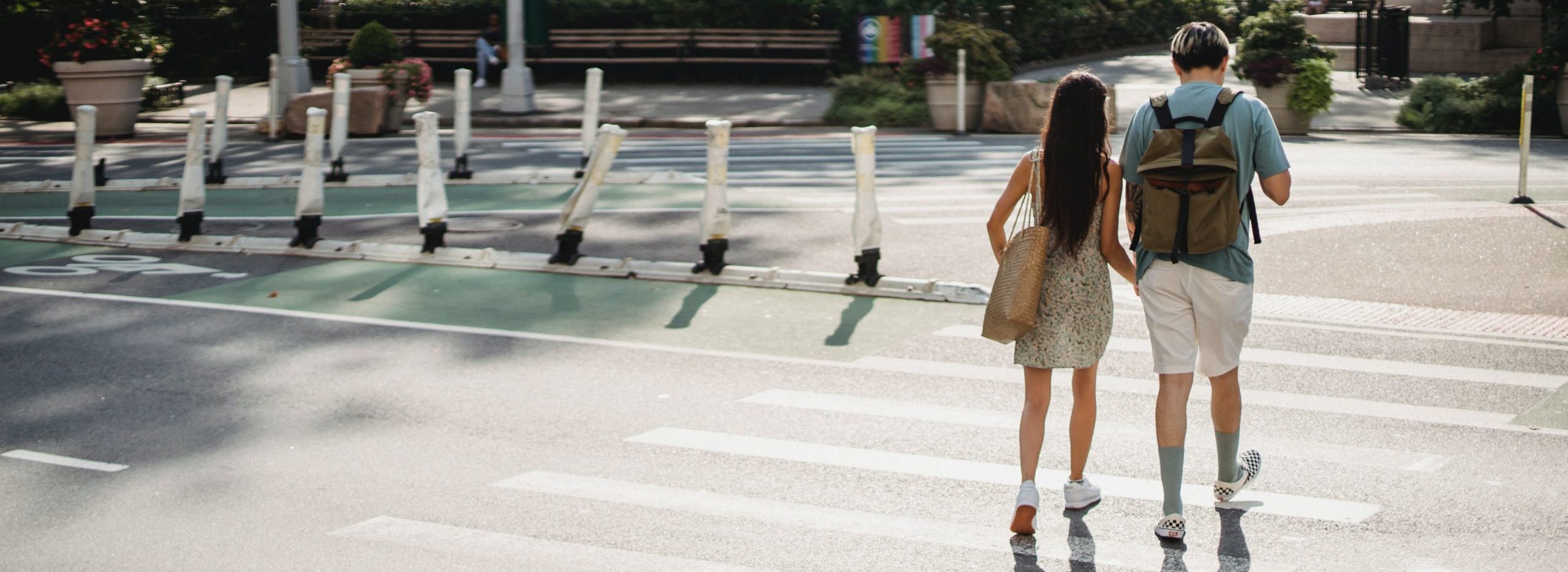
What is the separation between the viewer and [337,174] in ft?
54.6

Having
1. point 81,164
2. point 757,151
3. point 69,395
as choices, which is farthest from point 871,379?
point 757,151

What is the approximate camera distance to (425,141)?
11.7 metres

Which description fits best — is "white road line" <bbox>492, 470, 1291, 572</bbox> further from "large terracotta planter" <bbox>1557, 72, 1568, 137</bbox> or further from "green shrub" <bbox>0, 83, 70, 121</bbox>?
"green shrub" <bbox>0, 83, 70, 121</bbox>

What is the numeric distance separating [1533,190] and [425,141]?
10.3m

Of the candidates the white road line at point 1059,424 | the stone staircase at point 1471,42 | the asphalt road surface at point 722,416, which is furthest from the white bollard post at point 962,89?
the white road line at point 1059,424

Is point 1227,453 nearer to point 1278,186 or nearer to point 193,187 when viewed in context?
point 1278,186

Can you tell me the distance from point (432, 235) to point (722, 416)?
5.22m

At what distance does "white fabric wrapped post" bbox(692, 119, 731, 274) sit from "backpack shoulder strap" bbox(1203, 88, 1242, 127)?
575cm

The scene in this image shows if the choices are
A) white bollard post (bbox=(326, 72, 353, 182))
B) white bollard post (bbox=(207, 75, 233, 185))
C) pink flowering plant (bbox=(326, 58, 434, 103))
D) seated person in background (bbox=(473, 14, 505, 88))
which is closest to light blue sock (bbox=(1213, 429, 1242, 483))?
white bollard post (bbox=(326, 72, 353, 182))

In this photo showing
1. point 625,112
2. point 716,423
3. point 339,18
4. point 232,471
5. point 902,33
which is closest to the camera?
point 232,471

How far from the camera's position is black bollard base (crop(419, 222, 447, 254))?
1181 centimetres

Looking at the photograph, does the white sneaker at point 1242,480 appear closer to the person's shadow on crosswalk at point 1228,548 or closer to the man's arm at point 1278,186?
the person's shadow on crosswalk at point 1228,548

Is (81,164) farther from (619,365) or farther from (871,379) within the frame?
(871,379)

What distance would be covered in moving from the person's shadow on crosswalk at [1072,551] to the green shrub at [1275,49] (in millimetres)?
17745
